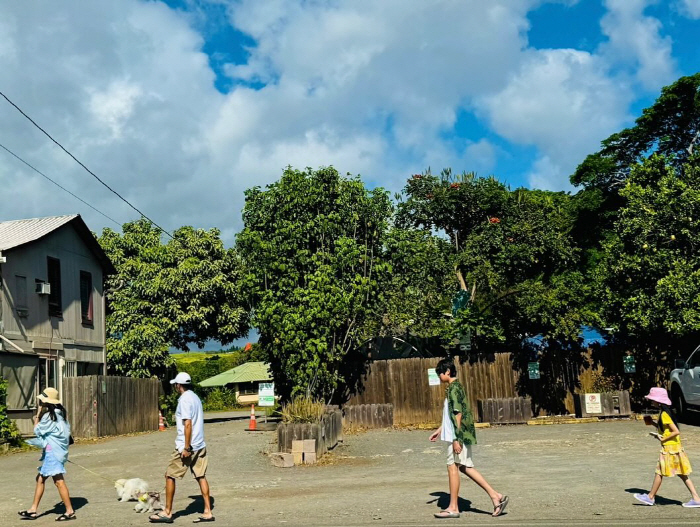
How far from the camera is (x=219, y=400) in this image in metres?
57.3

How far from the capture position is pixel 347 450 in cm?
1830

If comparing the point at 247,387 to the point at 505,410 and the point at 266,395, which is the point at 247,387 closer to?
the point at 266,395

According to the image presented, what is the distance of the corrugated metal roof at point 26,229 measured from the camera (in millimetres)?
24734

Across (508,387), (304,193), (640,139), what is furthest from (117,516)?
(640,139)

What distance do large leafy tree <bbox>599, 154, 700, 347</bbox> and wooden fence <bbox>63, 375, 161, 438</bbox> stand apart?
1513 centimetres

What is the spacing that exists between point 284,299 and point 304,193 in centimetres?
322

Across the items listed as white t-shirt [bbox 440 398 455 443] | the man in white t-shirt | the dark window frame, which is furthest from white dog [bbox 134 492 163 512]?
the dark window frame

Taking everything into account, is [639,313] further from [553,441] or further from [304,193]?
[304,193]

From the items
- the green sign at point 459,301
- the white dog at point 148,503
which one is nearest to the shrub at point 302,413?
the white dog at point 148,503

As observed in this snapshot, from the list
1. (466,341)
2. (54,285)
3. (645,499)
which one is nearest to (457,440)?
(645,499)

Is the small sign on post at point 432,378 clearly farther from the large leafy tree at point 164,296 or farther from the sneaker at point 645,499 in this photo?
the sneaker at point 645,499

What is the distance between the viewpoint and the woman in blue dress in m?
10.4

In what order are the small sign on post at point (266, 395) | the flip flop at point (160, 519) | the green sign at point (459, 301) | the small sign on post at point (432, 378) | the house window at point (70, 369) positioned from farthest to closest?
1. the green sign at point (459, 301)
2. the house window at point (70, 369)
3. the small sign on post at point (266, 395)
4. the small sign on post at point (432, 378)
5. the flip flop at point (160, 519)

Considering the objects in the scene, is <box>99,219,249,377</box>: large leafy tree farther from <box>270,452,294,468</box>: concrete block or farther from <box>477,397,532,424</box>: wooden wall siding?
<box>270,452,294,468</box>: concrete block
